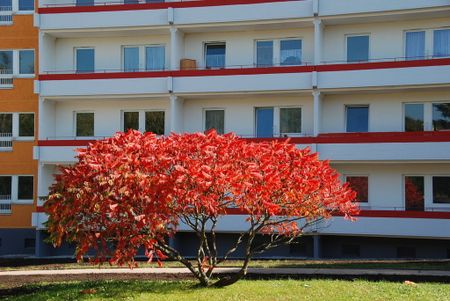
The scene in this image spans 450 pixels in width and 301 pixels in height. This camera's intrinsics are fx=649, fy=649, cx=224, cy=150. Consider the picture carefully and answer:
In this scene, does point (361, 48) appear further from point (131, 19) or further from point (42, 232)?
point (42, 232)

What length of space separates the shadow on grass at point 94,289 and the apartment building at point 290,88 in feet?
38.4

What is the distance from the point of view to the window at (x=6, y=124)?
3128 cm

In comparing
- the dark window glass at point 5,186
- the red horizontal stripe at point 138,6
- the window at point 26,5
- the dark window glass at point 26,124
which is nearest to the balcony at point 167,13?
the red horizontal stripe at point 138,6

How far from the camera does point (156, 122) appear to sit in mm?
30359

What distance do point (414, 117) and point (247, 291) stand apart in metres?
16.0

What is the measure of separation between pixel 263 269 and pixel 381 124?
11.1 meters

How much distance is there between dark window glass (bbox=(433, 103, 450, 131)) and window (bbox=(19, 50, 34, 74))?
61.3ft

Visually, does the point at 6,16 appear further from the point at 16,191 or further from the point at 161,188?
the point at 161,188

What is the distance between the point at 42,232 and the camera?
2936 cm

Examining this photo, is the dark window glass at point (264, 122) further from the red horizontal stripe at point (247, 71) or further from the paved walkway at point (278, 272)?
the paved walkway at point (278, 272)

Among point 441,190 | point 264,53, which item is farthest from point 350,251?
point 264,53

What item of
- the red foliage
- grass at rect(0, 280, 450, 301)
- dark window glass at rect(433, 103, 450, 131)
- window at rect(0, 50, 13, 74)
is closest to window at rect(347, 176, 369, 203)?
dark window glass at rect(433, 103, 450, 131)

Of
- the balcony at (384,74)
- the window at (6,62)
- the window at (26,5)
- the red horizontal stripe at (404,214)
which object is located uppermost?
the window at (26,5)

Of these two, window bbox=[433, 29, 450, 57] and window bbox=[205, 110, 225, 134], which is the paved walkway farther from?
window bbox=[433, 29, 450, 57]
